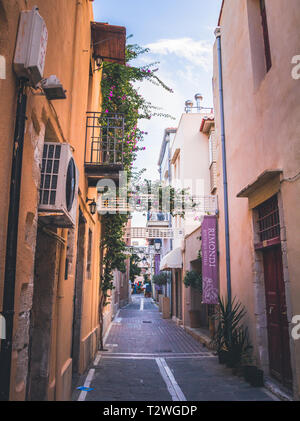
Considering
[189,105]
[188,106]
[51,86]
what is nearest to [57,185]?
[51,86]

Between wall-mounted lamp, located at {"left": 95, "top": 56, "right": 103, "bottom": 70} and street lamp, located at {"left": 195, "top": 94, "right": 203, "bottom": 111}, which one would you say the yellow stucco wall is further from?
street lamp, located at {"left": 195, "top": 94, "right": 203, "bottom": 111}

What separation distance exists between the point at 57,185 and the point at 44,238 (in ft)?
4.14

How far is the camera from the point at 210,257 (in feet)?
33.5

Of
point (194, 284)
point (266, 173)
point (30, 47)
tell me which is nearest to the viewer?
point (30, 47)

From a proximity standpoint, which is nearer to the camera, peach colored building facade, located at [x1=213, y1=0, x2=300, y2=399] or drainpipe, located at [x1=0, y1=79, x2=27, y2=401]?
drainpipe, located at [x1=0, y1=79, x2=27, y2=401]

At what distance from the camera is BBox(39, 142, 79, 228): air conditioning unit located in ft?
11.9

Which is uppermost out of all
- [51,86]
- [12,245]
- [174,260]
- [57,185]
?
[51,86]

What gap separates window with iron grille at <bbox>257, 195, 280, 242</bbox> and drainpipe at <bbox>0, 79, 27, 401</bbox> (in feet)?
16.1

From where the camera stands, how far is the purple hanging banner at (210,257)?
33.0ft

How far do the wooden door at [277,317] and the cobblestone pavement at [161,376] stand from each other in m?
0.51

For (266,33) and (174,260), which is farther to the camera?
(174,260)

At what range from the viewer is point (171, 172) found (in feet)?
74.4

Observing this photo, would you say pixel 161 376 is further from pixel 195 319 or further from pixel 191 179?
pixel 191 179

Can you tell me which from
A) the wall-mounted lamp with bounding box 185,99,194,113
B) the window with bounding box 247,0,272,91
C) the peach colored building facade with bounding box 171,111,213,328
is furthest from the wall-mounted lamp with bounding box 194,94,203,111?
the window with bounding box 247,0,272,91
